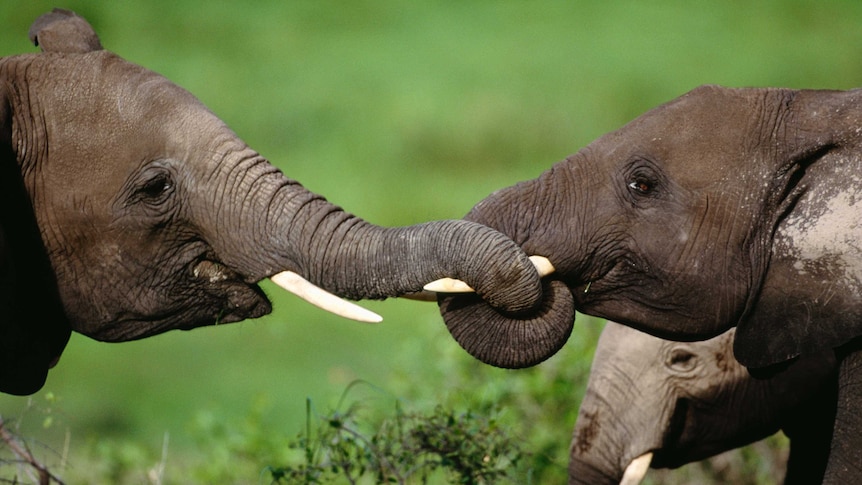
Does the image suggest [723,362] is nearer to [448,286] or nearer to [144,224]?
[448,286]

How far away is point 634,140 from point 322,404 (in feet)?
15.8

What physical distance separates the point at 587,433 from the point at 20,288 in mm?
2234

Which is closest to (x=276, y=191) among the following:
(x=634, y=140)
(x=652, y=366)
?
(x=634, y=140)

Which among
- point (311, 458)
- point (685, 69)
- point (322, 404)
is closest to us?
point (311, 458)

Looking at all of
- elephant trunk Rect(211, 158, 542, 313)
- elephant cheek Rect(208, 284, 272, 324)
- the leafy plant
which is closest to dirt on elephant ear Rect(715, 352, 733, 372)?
the leafy plant

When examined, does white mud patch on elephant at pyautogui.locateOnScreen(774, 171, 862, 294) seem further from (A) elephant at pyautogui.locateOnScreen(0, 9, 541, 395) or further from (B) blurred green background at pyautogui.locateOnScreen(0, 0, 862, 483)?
(B) blurred green background at pyautogui.locateOnScreen(0, 0, 862, 483)

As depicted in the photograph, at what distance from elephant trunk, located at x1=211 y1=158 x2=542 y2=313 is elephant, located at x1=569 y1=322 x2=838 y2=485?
1.21 m

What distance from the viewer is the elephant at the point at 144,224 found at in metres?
5.10

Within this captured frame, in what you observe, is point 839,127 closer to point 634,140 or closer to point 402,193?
point 634,140

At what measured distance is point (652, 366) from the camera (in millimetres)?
6262

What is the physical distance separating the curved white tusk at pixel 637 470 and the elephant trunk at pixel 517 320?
98 cm

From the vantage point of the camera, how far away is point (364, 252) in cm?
506

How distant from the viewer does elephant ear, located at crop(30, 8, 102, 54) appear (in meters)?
5.51

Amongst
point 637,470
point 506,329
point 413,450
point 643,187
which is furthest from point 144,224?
point 637,470
